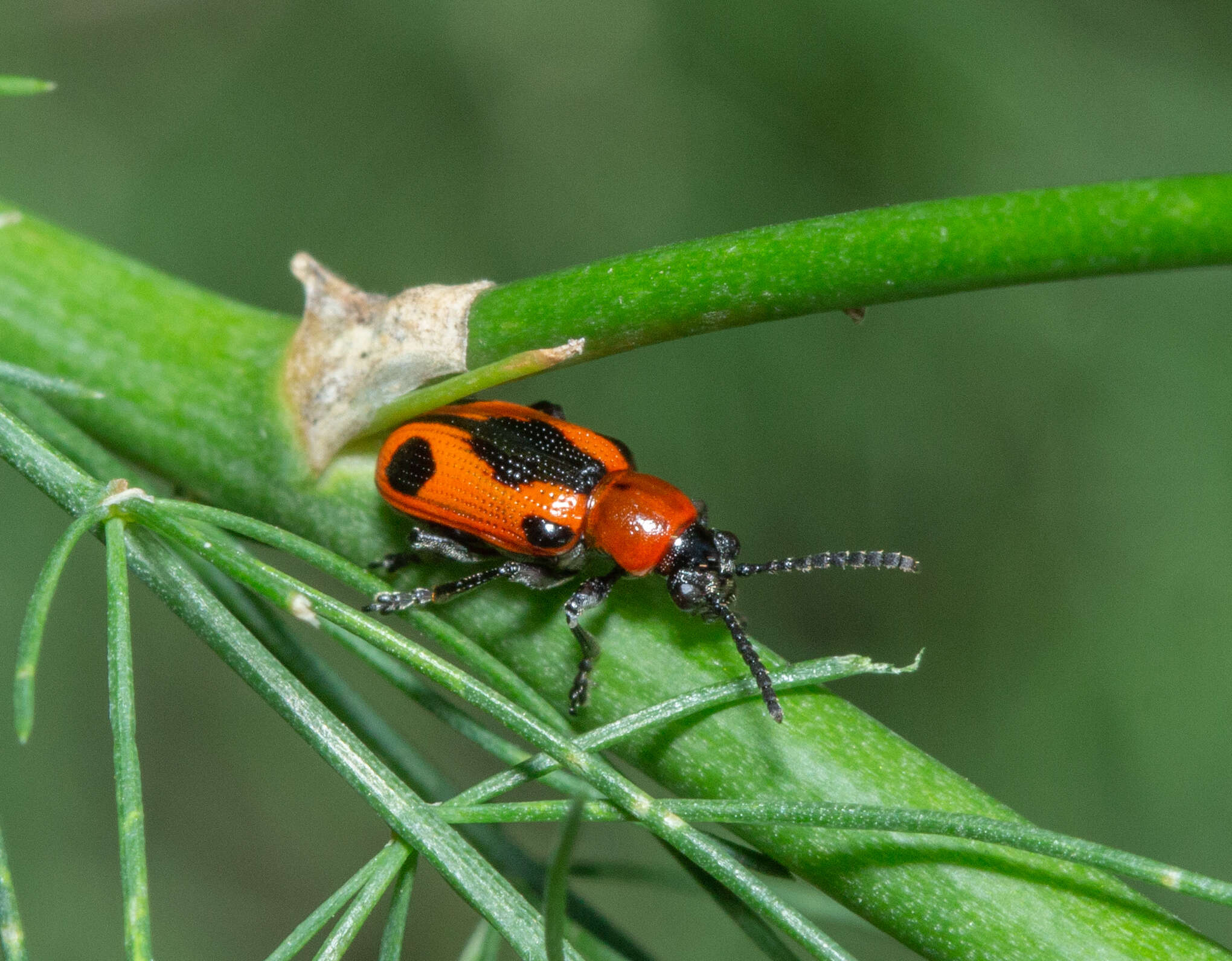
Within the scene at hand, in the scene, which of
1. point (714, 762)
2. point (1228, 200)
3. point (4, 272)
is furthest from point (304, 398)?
point (1228, 200)

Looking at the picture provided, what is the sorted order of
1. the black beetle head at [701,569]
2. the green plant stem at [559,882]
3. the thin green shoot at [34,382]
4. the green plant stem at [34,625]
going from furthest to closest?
the black beetle head at [701,569] < the thin green shoot at [34,382] < the green plant stem at [34,625] < the green plant stem at [559,882]

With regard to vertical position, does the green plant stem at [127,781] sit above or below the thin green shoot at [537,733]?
below

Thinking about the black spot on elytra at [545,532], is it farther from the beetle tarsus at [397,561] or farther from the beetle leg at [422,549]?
the beetle tarsus at [397,561]

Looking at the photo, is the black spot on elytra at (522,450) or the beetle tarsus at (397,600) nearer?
the beetle tarsus at (397,600)

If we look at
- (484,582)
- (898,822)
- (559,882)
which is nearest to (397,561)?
(484,582)

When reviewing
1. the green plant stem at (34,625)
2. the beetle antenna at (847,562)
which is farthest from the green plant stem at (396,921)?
the beetle antenna at (847,562)

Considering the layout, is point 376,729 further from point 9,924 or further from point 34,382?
point 34,382
